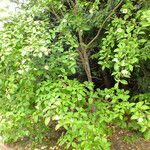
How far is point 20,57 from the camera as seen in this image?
2350mm

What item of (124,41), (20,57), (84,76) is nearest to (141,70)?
(84,76)

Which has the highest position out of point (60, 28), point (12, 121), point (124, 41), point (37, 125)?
point (60, 28)

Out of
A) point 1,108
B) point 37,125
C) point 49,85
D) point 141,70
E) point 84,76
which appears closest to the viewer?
point 49,85

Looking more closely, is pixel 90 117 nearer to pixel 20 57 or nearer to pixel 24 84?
pixel 24 84

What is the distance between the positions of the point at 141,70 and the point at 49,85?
5.74 ft

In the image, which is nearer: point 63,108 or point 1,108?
point 63,108

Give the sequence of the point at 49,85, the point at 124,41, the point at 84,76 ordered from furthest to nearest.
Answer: the point at 84,76, the point at 49,85, the point at 124,41

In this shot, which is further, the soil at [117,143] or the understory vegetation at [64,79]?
the soil at [117,143]

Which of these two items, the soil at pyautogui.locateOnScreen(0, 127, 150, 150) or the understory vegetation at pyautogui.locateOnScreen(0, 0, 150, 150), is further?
the soil at pyautogui.locateOnScreen(0, 127, 150, 150)

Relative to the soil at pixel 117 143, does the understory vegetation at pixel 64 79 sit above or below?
above

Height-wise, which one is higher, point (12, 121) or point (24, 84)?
point (24, 84)

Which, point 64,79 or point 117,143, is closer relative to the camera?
point 64,79

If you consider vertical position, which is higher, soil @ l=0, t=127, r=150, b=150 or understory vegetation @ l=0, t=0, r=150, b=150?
understory vegetation @ l=0, t=0, r=150, b=150

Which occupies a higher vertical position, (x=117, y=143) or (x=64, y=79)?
(x=64, y=79)
